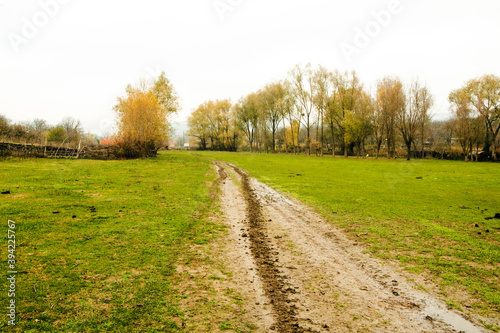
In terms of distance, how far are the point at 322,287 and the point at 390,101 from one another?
184 feet

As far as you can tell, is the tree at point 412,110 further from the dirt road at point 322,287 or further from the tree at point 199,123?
the tree at point 199,123

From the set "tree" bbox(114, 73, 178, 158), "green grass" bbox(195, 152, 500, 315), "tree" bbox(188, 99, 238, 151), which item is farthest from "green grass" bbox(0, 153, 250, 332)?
"tree" bbox(188, 99, 238, 151)

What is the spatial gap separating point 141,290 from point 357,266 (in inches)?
182

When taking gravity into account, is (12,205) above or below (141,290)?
above

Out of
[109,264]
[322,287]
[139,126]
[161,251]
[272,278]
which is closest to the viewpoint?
[322,287]

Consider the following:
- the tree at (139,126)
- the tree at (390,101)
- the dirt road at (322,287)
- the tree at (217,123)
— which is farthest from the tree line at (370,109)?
the dirt road at (322,287)

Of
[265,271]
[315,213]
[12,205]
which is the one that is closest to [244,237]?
[265,271]

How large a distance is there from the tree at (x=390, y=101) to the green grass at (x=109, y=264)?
172 ft

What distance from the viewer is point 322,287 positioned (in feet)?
16.4

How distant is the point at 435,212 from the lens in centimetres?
1102

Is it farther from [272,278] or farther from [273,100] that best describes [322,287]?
[273,100]

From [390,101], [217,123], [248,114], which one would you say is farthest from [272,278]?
[217,123]

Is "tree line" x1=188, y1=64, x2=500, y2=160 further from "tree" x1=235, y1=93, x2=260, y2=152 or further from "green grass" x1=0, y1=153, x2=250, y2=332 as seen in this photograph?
"green grass" x1=0, y1=153, x2=250, y2=332

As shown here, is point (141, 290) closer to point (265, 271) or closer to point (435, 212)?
point (265, 271)
